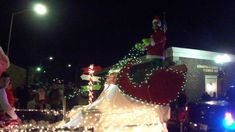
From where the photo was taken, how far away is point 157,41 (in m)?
9.92

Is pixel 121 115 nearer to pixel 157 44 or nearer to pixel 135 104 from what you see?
pixel 135 104

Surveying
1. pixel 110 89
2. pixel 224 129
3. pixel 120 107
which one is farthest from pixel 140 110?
pixel 224 129

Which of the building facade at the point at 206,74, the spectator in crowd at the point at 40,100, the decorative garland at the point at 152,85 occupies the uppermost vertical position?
the building facade at the point at 206,74

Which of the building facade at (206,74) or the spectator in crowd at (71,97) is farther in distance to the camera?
the building facade at (206,74)

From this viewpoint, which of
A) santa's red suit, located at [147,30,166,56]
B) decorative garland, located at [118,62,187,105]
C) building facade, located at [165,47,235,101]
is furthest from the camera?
building facade, located at [165,47,235,101]

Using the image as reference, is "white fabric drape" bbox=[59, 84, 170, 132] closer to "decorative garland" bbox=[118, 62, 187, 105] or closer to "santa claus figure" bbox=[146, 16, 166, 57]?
"decorative garland" bbox=[118, 62, 187, 105]

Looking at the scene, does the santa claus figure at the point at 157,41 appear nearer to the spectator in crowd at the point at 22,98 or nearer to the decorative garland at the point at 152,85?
the decorative garland at the point at 152,85

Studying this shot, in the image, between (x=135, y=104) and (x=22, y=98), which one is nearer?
(x=135, y=104)

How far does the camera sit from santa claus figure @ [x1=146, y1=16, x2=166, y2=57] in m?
9.62

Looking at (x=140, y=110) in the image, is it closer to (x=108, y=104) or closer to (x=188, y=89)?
(x=108, y=104)

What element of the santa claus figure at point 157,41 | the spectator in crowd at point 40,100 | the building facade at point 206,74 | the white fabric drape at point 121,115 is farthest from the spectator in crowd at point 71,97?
the white fabric drape at point 121,115

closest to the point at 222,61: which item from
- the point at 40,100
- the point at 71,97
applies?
the point at 71,97

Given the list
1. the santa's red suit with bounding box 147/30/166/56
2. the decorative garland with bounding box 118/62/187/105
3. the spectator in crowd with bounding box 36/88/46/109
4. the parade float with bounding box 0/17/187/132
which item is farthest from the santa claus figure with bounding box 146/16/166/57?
the spectator in crowd with bounding box 36/88/46/109

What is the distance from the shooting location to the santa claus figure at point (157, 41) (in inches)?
379
